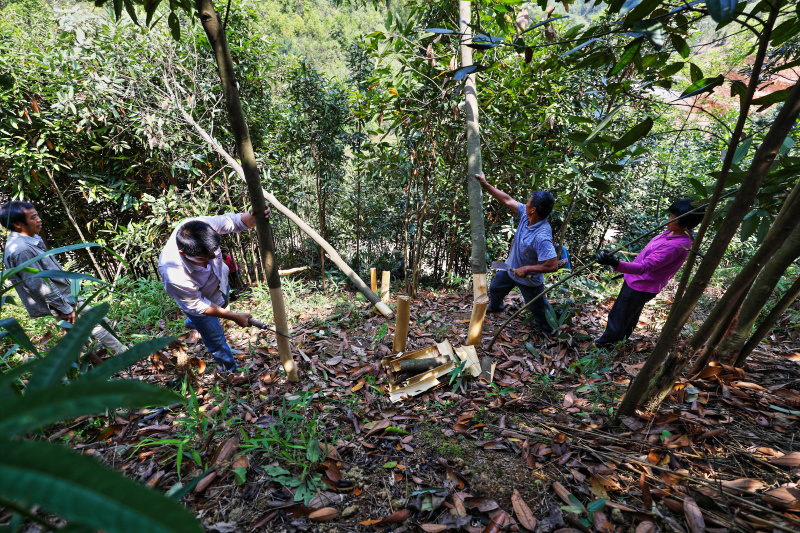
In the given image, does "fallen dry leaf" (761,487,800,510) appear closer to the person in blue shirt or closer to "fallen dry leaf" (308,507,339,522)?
"fallen dry leaf" (308,507,339,522)

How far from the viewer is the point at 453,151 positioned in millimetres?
3914

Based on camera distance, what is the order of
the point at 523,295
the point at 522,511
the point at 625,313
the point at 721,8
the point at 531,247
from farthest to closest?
1. the point at 523,295
2. the point at 531,247
3. the point at 625,313
4. the point at 522,511
5. the point at 721,8

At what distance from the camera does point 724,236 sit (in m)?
1.20

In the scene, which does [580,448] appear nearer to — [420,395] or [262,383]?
[420,395]

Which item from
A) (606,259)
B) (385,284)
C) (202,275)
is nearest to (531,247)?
(606,259)

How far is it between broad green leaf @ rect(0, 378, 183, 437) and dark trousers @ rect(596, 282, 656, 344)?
10.6ft

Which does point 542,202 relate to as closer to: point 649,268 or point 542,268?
point 542,268

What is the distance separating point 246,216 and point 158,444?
5.95 feet

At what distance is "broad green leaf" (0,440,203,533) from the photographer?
37 centimetres

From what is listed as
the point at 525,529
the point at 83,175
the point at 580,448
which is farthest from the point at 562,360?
the point at 83,175

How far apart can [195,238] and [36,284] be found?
63.9 inches

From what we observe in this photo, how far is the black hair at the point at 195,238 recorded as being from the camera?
2.32 m

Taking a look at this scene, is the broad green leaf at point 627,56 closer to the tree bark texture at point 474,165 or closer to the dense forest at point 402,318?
the dense forest at point 402,318

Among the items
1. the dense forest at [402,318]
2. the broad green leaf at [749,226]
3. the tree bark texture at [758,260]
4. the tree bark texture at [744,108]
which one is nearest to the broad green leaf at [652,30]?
the dense forest at [402,318]
